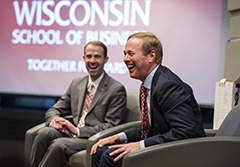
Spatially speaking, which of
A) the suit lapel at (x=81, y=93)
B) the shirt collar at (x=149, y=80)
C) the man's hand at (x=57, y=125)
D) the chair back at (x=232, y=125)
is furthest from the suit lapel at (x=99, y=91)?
the chair back at (x=232, y=125)

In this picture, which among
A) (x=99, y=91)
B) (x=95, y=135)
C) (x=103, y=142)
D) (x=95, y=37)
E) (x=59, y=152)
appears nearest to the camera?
(x=103, y=142)

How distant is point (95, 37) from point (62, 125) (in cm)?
161

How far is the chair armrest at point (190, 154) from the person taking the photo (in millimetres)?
1734

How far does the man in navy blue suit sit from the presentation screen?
1888 millimetres

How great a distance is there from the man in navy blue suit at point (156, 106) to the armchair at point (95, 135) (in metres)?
0.21

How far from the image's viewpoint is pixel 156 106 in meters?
1.91

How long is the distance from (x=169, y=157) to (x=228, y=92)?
125 cm

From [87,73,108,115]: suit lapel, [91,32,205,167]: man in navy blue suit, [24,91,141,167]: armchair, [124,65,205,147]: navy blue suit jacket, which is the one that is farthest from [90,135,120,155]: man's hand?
[87,73,108,115]: suit lapel

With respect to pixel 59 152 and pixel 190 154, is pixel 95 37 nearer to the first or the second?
pixel 59 152

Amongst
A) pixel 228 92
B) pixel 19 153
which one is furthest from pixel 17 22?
pixel 19 153

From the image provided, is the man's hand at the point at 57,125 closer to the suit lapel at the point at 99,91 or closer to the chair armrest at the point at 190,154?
the suit lapel at the point at 99,91

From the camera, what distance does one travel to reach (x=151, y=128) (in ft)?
6.61

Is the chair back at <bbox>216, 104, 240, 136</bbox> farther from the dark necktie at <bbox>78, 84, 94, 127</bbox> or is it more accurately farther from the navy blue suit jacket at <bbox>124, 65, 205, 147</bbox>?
→ the dark necktie at <bbox>78, 84, 94, 127</bbox>

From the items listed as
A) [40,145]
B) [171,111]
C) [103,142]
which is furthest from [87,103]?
[171,111]
